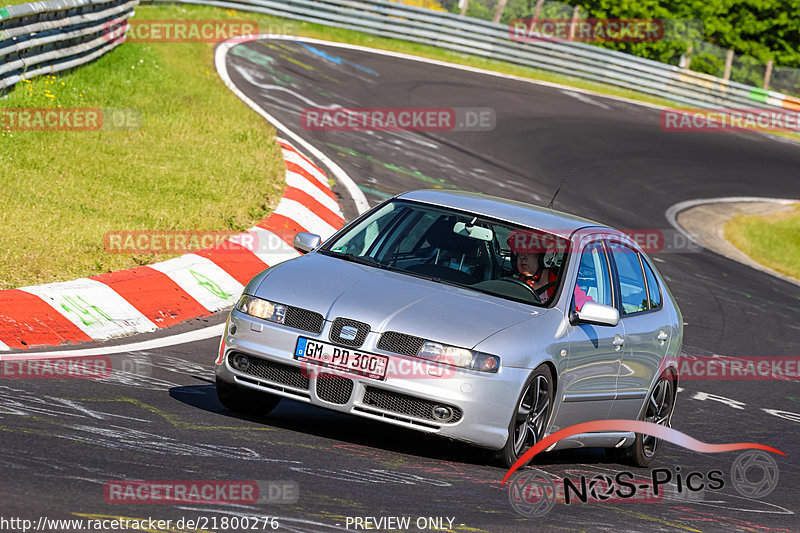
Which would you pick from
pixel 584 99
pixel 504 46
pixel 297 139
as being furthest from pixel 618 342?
pixel 504 46

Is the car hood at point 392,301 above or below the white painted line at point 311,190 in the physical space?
above

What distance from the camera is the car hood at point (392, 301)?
667cm

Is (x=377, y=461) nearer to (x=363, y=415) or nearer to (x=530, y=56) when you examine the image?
(x=363, y=415)

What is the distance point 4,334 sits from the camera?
26.3ft

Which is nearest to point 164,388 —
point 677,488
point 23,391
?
point 23,391

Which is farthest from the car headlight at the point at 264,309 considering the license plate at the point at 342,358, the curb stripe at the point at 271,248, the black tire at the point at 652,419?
the curb stripe at the point at 271,248

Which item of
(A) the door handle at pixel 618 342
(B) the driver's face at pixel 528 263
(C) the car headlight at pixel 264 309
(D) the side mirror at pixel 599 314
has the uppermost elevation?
(B) the driver's face at pixel 528 263

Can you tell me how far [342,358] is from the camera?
262 inches

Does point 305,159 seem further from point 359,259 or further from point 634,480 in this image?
point 634,480

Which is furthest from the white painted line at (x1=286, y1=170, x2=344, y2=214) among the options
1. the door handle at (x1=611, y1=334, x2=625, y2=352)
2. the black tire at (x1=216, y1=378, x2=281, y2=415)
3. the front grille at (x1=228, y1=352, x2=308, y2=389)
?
the front grille at (x1=228, y1=352, x2=308, y2=389)

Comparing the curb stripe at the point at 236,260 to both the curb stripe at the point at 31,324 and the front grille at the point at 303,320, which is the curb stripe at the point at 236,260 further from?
the front grille at the point at 303,320

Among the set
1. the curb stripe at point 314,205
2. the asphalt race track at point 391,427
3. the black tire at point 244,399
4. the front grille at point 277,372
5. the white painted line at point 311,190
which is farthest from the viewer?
the white painted line at point 311,190

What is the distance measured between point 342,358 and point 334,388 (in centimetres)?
17

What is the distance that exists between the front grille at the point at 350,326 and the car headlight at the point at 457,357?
1.05ft
